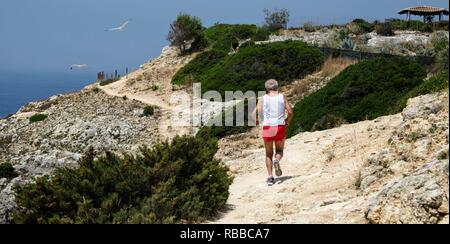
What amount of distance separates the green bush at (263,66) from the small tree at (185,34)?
1304 centimetres

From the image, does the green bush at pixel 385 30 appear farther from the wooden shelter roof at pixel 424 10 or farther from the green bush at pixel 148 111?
the green bush at pixel 148 111

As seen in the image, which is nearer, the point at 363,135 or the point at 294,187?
the point at 294,187

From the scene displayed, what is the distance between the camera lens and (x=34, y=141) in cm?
3198

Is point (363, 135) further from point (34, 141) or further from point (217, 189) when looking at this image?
point (34, 141)

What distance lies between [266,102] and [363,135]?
14.4 ft

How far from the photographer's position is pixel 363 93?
20672mm

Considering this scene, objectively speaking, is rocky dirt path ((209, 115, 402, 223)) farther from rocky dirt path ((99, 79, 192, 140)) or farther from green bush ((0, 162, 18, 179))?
rocky dirt path ((99, 79, 192, 140))

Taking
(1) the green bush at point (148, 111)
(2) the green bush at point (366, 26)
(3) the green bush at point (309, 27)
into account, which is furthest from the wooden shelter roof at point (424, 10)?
(1) the green bush at point (148, 111)

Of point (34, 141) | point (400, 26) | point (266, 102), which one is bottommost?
point (34, 141)

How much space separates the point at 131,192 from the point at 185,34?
133 feet

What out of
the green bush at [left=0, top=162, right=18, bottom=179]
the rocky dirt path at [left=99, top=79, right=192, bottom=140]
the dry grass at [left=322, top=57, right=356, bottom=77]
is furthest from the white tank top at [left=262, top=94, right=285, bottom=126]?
the dry grass at [left=322, top=57, right=356, bottom=77]

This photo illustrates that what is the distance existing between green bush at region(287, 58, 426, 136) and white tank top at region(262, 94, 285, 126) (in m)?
8.23

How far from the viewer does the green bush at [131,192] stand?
8811 millimetres
